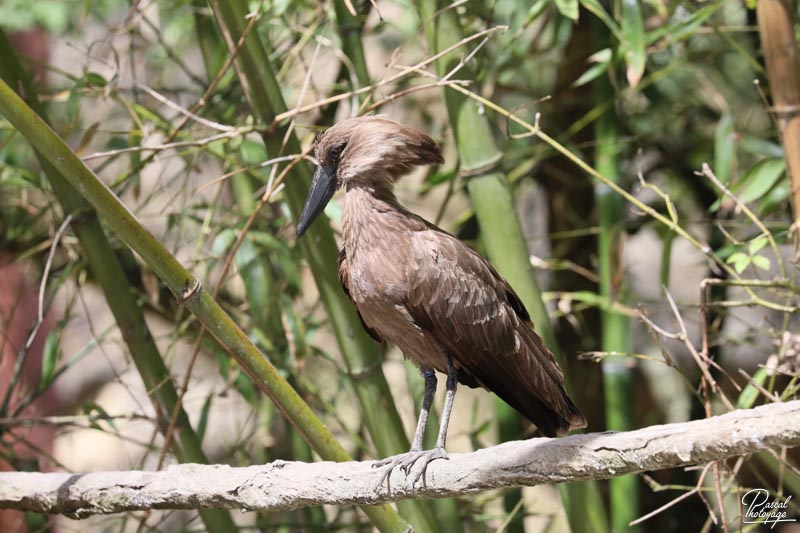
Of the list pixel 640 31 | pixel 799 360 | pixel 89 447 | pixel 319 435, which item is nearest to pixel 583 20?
pixel 640 31

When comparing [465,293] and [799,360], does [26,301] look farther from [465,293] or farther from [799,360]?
[799,360]

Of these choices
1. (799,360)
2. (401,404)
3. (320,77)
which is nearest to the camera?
(799,360)

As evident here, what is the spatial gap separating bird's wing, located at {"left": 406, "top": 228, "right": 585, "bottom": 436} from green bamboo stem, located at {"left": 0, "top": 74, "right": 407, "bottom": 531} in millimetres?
334

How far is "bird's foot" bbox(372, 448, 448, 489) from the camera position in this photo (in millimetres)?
1706

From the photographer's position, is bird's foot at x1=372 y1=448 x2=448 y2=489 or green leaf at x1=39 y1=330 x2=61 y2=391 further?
green leaf at x1=39 y1=330 x2=61 y2=391

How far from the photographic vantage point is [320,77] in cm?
517

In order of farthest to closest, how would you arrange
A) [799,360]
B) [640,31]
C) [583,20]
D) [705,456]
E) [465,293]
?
[583,20] → [640,31] → [799,360] → [465,293] → [705,456]

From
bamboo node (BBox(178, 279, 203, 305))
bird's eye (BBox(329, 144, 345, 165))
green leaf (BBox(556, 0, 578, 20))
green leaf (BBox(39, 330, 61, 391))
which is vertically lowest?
green leaf (BBox(39, 330, 61, 391))

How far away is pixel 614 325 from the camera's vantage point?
8.15 feet

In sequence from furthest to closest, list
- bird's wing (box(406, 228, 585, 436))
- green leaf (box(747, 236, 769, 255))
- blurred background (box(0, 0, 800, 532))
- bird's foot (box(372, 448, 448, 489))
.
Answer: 1. blurred background (box(0, 0, 800, 532))
2. green leaf (box(747, 236, 769, 255))
3. bird's wing (box(406, 228, 585, 436))
4. bird's foot (box(372, 448, 448, 489))

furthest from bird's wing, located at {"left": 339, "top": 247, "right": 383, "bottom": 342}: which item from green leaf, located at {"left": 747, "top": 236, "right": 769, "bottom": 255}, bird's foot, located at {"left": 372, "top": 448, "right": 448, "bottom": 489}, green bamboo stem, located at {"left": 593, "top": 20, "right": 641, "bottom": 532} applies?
green leaf, located at {"left": 747, "top": 236, "right": 769, "bottom": 255}

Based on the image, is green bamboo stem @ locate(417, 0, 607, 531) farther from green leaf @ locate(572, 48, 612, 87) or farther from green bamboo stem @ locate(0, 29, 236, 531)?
green bamboo stem @ locate(0, 29, 236, 531)

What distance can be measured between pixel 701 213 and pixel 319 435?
241 centimetres

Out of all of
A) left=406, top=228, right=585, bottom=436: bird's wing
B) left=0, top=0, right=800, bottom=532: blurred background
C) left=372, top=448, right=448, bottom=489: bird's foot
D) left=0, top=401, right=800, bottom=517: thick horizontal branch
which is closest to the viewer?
left=0, top=401, right=800, bottom=517: thick horizontal branch
